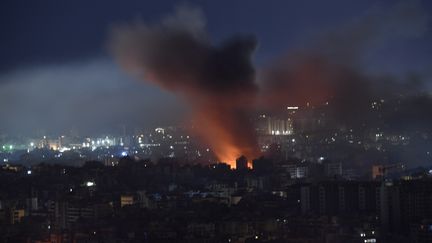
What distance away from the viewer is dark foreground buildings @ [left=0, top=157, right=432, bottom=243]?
8.12 m

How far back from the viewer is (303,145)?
59.5ft

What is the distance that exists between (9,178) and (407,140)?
21.7 ft

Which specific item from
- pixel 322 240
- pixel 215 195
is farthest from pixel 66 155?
pixel 322 240

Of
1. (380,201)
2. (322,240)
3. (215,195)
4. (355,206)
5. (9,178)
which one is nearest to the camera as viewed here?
(322,240)

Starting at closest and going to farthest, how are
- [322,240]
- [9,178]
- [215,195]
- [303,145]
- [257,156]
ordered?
[322,240] < [215,195] < [9,178] < [257,156] < [303,145]

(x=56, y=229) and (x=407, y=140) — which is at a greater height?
(x=407, y=140)

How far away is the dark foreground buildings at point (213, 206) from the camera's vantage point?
8.12m

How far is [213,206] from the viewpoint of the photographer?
33.9 ft

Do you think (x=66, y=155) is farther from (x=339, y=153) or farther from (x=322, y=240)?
(x=322, y=240)

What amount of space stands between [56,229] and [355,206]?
301 cm

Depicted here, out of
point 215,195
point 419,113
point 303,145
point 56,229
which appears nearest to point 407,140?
point 419,113

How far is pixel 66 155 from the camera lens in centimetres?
2072

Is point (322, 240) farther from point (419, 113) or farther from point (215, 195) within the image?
point (419, 113)

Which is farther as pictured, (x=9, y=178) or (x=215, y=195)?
(x=9, y=178)
